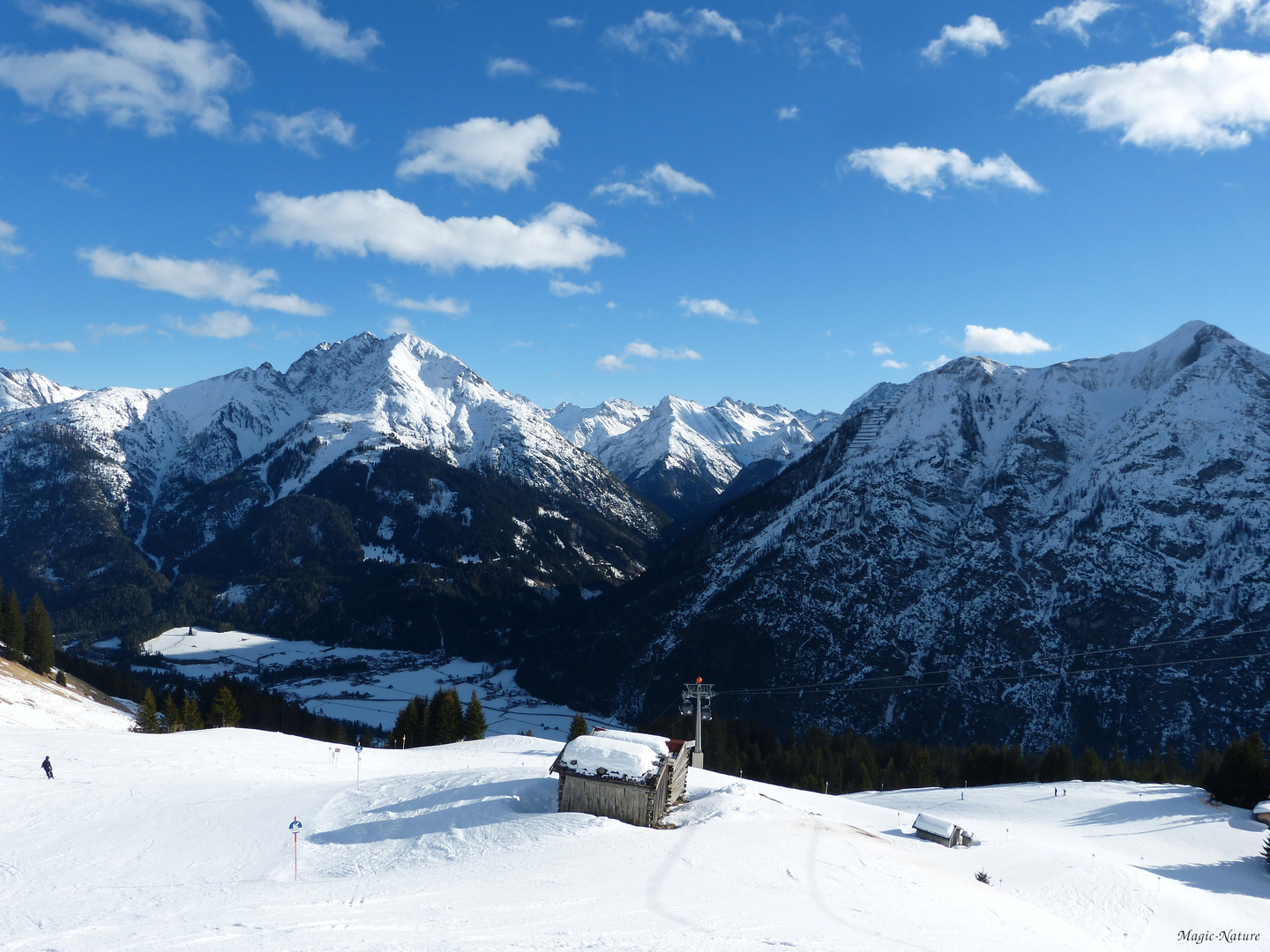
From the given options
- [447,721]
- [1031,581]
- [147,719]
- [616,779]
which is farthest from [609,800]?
[1031,581]

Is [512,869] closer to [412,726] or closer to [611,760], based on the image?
[611,760]

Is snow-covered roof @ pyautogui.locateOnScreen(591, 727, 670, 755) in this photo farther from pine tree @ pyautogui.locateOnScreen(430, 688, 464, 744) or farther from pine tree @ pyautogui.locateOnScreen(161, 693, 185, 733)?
pine tree @ pyautogui.locateOnScreen(161, 693, 185, 733)

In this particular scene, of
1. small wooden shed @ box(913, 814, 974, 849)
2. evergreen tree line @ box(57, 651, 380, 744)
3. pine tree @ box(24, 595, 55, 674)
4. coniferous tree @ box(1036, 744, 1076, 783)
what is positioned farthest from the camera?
pine tree @ box(24, 595, 55, 674)

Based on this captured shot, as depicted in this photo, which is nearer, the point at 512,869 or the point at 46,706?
the point at 512,869

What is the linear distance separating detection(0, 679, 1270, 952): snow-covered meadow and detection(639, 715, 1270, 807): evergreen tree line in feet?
103

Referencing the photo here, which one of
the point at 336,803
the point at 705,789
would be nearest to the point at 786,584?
the point at 705,789

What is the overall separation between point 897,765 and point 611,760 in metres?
74.0

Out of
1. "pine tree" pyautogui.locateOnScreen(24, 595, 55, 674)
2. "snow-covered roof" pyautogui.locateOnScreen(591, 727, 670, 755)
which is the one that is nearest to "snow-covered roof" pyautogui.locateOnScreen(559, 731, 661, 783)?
"snow-covered roof" pyautogui.locateOnScreen(591, 727, 670, 755)

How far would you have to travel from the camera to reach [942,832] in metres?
40.4

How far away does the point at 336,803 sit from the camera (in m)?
34.6

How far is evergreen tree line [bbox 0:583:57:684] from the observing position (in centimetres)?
8944

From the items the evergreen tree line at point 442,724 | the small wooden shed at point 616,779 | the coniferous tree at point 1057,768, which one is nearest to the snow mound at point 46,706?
the evergreen tree line at point 442,724

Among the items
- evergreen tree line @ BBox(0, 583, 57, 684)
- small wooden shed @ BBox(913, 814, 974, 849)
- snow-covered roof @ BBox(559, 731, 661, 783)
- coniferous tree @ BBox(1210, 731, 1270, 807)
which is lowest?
coniferous tree @ BBox(1210, 731, 1270, 807)

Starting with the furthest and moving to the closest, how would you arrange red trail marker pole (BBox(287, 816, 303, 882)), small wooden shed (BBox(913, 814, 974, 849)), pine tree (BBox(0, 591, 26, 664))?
pine tree (BBox(0, 591, 26, 664)) → small wooden shed (BBox(913, 814, 974, 849)) → red trail marker pole (BBox(287, 816, 303, 882))
